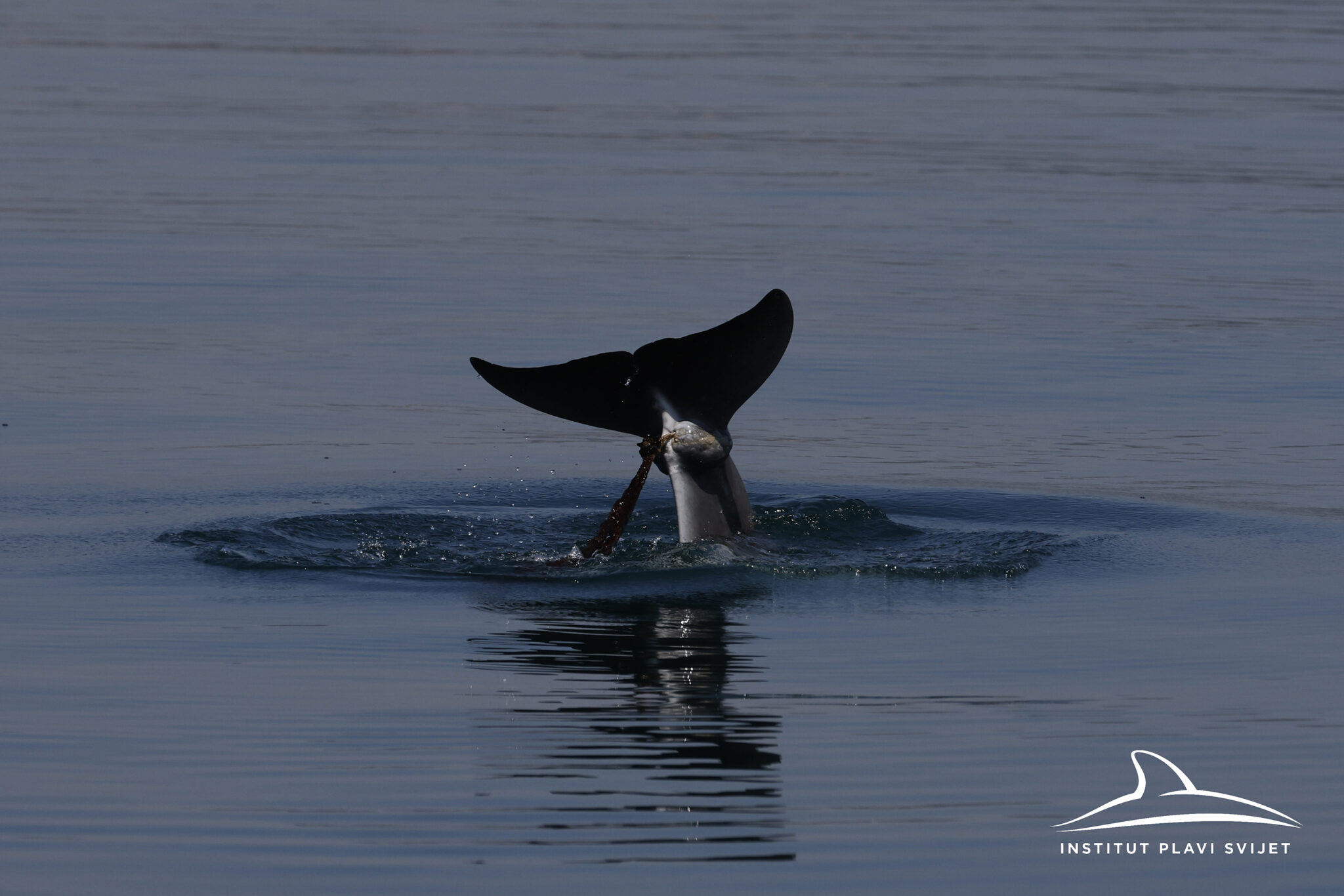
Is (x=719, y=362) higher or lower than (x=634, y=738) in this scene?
higher

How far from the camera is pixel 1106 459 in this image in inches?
608

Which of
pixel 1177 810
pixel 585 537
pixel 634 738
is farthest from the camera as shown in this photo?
pixel 585 537

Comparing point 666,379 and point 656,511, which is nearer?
point 666,379

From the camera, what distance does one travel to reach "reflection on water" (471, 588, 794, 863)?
7816 mm

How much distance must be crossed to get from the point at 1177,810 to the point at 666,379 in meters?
4.79

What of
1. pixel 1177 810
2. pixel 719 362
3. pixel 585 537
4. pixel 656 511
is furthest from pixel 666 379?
pixel 1177 810

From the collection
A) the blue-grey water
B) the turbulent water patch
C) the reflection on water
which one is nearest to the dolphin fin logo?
the blue-grey water

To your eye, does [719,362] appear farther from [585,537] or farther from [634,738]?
[634,738]

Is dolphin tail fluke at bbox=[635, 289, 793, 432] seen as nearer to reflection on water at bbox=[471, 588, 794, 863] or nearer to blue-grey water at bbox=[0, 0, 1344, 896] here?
blue-grey water at bbox=[0, 0, 1344, 896]

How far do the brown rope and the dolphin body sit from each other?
2.0 inches

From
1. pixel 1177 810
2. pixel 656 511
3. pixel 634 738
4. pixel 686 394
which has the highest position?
pixel 686 394

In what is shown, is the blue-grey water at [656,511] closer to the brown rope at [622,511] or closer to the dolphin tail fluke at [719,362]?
the brown rope at [622,511]

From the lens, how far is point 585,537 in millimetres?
13516

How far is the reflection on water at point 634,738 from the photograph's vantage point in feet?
25.6
